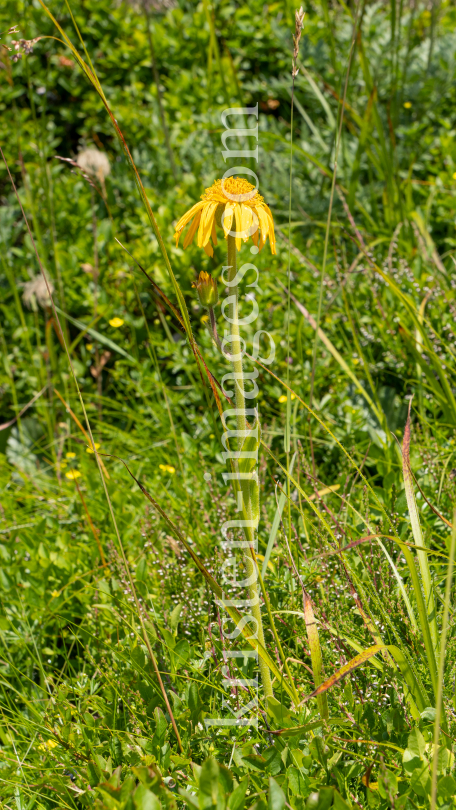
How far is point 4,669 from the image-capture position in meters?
1.75

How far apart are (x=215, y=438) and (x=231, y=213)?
1305mm

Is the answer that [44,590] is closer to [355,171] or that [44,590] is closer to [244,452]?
[244,452]

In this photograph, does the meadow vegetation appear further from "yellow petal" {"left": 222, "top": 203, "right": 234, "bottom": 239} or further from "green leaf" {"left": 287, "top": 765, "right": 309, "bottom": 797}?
"yellow petal" {"left": 222, "top": 203, "right": 234, "bottom": 239}

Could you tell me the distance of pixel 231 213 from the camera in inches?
44.3

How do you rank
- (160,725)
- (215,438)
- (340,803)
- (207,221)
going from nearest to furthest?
(340,803), (207,221), (160,725), (215,438)

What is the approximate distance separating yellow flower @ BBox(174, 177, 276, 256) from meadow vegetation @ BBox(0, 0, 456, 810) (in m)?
0.10

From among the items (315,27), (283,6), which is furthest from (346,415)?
(283,6)

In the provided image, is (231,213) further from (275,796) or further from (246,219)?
(275,796)

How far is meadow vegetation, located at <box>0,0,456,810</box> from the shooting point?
128cm


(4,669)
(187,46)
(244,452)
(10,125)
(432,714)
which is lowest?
(4,669)

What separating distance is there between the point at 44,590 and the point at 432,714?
1.21 meters

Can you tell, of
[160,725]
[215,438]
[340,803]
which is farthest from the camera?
[215,438]

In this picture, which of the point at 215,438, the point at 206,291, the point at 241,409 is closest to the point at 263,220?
the point at 206,291

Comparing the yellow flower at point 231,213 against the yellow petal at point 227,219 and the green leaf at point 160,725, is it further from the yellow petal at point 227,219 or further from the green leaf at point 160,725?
the green leaf at point 160,725
